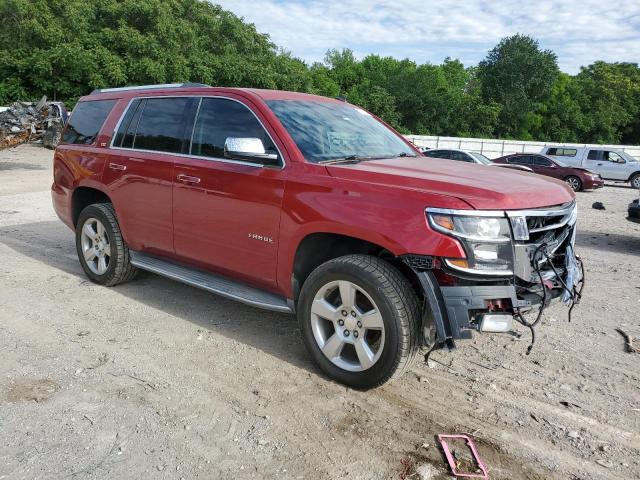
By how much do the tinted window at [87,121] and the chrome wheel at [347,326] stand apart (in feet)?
11.1

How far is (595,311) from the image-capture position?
5.35m

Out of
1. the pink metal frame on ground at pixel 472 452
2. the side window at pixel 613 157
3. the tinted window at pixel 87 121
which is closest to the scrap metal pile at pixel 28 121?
the tinted window at pixel 87 121

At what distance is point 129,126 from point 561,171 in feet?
62.6

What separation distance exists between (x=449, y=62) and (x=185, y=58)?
51.3 meters

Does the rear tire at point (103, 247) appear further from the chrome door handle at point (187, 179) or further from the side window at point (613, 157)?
the side window at point (613, 157)

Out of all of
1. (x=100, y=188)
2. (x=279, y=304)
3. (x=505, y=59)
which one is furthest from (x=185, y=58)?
(x=505, y=59)

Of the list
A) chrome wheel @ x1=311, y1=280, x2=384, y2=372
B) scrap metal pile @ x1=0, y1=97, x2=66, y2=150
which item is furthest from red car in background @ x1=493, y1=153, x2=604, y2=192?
chrome wheel @ x1=311, y1=280, x2=384, y2=372

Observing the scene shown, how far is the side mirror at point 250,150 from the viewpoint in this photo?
3.74 meters

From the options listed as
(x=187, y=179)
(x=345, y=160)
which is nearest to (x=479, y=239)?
(x=345, y=160)

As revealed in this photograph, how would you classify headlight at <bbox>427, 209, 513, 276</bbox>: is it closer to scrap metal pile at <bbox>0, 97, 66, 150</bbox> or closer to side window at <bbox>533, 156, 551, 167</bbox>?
scrap metal pile at <bbox>0, 97, 66, 150</bbox>

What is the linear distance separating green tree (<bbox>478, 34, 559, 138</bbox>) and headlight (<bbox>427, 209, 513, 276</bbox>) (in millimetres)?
64578

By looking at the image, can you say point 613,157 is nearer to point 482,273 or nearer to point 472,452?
point 482,273

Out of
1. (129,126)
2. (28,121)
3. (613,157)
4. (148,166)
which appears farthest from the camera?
(613,157)

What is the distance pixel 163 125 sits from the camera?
16.1ft
